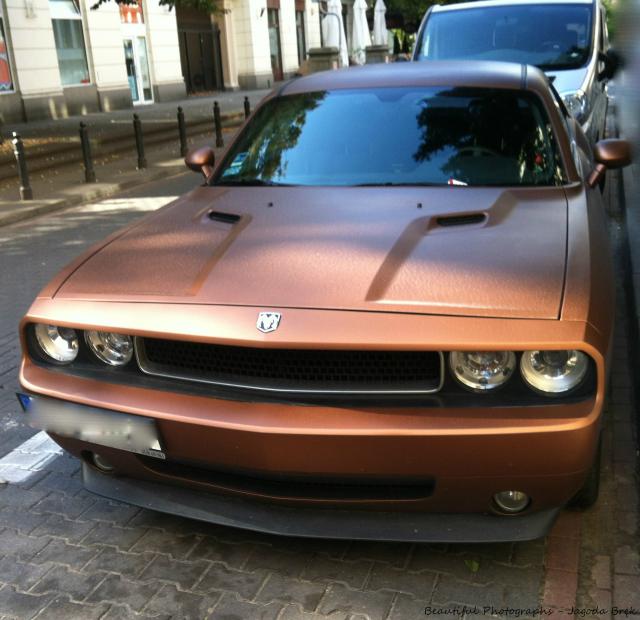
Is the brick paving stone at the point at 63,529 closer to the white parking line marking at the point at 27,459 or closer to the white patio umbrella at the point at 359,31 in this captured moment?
the white parking line marking at the point at 27,459

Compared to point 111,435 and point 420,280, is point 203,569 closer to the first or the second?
point 111,435

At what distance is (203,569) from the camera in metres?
2.93

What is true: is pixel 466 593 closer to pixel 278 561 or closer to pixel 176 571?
pixel 278 561

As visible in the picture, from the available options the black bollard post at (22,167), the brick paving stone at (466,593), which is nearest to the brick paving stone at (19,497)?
the brick paving stone at (466,593)

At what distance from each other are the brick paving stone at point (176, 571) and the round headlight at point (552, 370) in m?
1.35

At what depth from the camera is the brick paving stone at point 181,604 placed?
8.83 feet

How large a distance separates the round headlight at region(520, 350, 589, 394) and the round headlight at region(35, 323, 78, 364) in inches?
62.5

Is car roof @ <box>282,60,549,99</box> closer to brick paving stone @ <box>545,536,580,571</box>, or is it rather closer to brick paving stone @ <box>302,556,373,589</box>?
brick paving stone @ <box>545,536,580,571</box>

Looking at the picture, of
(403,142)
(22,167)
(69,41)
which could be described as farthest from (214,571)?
(69,41)

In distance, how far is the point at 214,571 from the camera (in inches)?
115

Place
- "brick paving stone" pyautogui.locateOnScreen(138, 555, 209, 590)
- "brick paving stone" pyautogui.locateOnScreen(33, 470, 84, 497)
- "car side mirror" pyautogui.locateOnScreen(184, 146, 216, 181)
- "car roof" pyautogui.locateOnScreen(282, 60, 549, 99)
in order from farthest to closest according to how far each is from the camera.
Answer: "car side mirror" pyautogui.locateOnScreen(184, 146, 216, 181) < "car roof" pyautogui.locateOnScreen(282, 60, 549, 99) < "brick paving stone" pyautogui.locateOnScreen(33, 470, 84, 497) < "brick paving stone" pyautogui.locateOnScreen(138, 555, 209, 590)

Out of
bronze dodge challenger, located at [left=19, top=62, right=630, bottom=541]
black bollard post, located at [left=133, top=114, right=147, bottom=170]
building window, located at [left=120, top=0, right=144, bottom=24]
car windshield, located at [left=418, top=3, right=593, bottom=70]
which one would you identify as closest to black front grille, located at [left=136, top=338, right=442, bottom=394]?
bronze dodge challenger, located at [left=19, top=62, right=630, bottom=541]

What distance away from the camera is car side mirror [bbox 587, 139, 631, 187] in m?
3.93

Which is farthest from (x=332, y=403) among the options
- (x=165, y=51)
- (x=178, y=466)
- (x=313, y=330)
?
(x=165, y=51)
